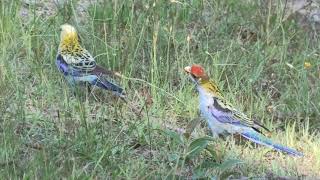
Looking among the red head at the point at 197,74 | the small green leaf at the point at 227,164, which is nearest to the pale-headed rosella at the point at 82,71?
the red head at the point at 197,74

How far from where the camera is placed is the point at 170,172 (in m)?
4.16

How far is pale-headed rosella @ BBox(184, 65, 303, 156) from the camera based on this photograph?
190 inches

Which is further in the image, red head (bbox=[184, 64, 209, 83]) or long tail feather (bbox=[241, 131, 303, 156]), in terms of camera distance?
red head (bbox=[184, 64, 209, 83])

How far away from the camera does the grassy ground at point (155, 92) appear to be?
4.36 m

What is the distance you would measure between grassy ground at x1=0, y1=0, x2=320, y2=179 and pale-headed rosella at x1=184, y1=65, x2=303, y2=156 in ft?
0.32

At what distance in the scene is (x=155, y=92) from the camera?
5.43 m

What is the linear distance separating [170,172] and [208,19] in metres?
2.96

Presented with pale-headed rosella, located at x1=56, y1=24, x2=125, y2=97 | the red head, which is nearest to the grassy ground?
pale-headed rosella, located at x1=56, y1=24, x2=125, y2=97

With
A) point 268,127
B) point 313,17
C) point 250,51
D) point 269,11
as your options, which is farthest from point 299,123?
point 313,17

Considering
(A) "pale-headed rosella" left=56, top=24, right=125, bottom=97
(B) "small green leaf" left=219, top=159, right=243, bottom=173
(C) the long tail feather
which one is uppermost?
(A) "pale-headed rosella" left=56, top=24, right=125, bottom=97

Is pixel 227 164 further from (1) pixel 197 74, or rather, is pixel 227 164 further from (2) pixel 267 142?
(1) pixel 197 74

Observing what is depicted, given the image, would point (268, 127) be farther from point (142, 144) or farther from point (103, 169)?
point (103, 169)

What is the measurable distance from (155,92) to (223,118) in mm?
739

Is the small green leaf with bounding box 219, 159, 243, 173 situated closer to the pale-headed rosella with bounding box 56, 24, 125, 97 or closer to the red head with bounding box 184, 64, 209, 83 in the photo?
the red head with bounding box 184, 64, 209, 83
